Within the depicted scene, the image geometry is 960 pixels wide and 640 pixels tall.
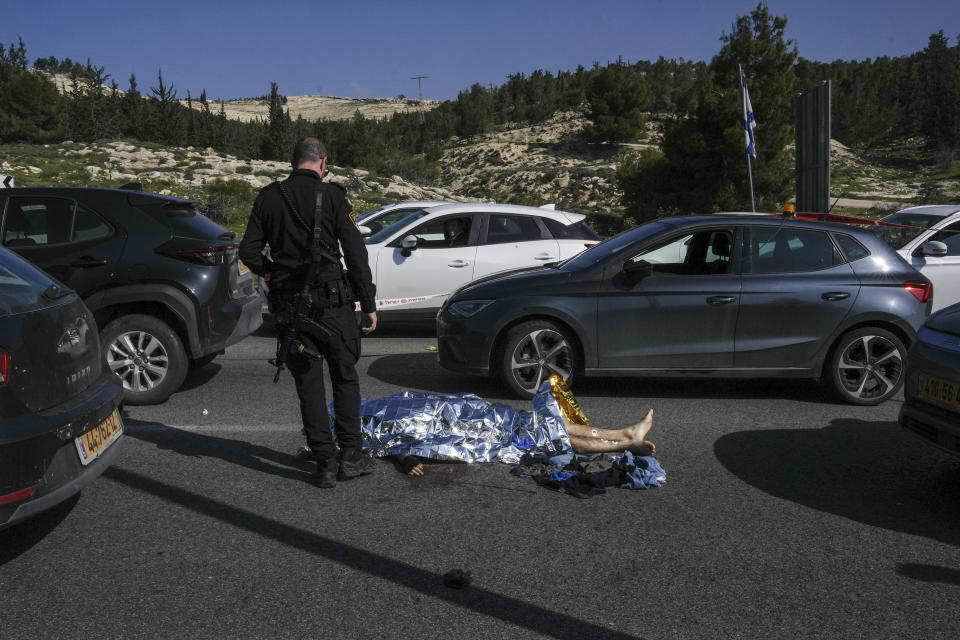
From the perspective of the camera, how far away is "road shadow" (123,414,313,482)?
5133 millimetres

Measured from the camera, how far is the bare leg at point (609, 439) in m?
5.35

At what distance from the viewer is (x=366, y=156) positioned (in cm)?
8394

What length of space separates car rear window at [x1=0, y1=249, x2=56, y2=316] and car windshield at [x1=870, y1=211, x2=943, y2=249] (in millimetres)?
9348

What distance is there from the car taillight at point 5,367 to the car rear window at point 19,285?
0.23 m

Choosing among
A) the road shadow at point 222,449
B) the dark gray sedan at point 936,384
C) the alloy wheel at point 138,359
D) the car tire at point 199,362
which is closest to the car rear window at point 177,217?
the alloy wheel at point 138,359

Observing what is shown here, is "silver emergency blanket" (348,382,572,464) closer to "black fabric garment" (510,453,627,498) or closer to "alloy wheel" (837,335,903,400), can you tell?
"black fabric garment" (510,453,627,498)

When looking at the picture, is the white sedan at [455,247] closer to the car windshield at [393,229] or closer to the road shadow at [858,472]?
the car windshield at [393,229]

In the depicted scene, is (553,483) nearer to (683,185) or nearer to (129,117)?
(683,185)

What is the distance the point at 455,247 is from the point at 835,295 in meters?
4.77

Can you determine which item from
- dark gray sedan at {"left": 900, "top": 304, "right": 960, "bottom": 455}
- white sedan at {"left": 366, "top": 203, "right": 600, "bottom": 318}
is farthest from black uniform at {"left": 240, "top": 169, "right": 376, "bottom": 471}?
white sedan at {"left": 366, "top": 203, "right": 600, "bottom": 318}

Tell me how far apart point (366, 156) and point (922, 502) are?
82.5m

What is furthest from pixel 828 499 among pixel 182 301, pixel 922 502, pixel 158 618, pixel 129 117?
pixel 129 117

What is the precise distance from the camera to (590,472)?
4.99 metres

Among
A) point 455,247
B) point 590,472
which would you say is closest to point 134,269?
point 590,472
